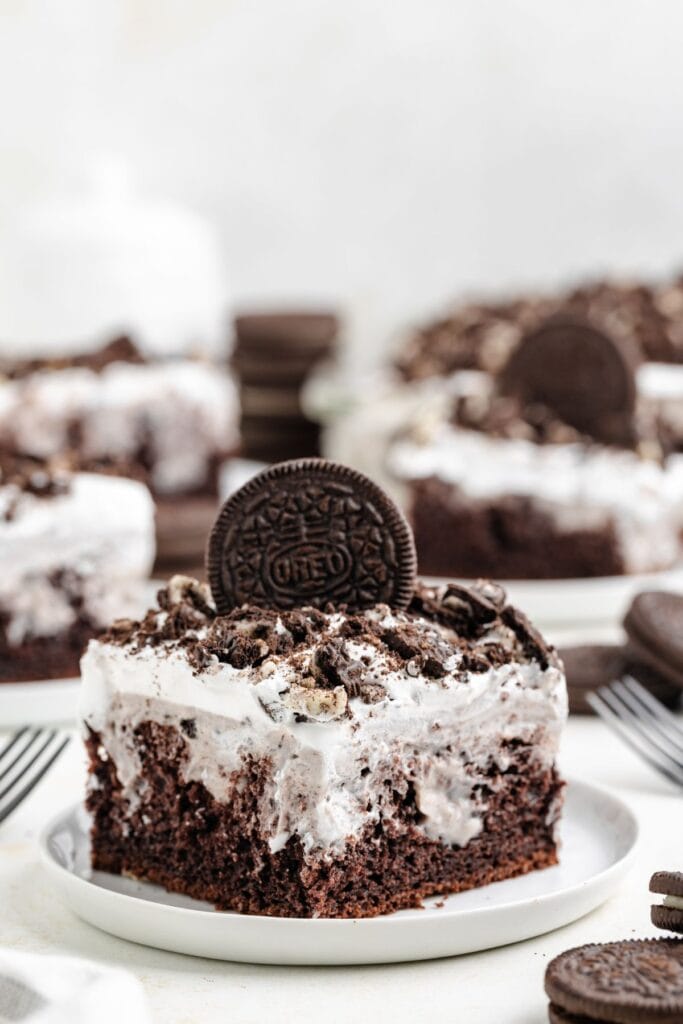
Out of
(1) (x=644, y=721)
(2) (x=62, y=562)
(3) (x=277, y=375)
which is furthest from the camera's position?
(3) (x=277, y=375)

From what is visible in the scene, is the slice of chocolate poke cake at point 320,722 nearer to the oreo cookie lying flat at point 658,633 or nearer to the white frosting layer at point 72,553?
the oreo cookie lying flat at point 658,633

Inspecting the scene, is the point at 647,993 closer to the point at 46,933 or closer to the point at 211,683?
the point at 211,683

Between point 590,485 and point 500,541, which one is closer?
point 590,485

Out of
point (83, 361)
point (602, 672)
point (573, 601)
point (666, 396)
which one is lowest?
point (573, 601)

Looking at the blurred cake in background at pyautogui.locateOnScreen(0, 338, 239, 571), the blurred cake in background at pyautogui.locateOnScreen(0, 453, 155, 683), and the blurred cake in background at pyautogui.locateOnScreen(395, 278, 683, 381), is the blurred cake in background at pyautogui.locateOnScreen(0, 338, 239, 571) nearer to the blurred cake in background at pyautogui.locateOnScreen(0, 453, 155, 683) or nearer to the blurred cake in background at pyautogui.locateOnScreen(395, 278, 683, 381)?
the blurred cake in background at pyautogui.locateOnScreen(395, 278, 683, 381)

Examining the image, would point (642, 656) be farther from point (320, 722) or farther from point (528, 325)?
point (528, 325)

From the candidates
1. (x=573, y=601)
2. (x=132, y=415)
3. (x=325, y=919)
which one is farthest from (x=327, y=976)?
(x=132, y=415)

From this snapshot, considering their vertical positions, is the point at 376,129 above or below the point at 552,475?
above

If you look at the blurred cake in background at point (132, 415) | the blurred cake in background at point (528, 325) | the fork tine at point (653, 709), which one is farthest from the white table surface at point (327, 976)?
the blurred cake in background at point (528, 325)

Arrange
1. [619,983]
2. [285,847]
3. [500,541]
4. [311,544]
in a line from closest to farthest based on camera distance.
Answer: [619,983] → [285,847] → [311,544] → [500,541]
